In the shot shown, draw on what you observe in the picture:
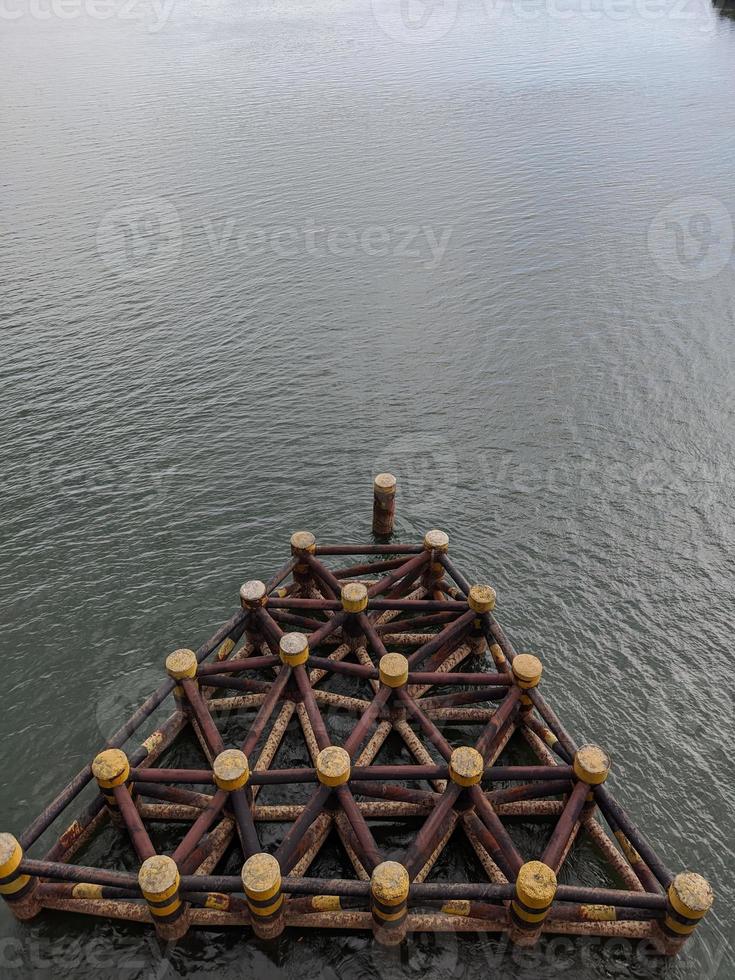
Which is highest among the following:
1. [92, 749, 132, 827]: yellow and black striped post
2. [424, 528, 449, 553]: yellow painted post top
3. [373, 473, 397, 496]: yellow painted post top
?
[373, 473, 397, 496]: yellow painted post top

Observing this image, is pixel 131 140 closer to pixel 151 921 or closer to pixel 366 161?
pixel 366 161

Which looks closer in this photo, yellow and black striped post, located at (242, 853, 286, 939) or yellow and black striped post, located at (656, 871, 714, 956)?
yellow and black striped post, located at (656, 871, 714, 956)

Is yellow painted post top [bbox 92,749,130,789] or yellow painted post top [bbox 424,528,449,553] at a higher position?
yellow painted post top [bbox 424,528,449,553]

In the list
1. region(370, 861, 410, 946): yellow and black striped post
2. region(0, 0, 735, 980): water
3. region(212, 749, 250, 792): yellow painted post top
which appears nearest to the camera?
region(370, 861, 410, 946): yellow and black striped post

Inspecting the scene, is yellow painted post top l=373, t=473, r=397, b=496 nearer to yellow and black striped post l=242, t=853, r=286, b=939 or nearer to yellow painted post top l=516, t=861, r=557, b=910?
yellow and black striped post l=242, t=853, r=286, b=939

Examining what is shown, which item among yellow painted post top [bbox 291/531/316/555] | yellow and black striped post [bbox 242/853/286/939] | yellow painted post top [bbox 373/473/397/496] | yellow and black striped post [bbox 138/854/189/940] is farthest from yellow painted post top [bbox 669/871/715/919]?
yellow painted post top [bbox 373/473/397/496]

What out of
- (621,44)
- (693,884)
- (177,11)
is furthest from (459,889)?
(177,11)

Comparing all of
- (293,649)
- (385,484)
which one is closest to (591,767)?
(293,649)
